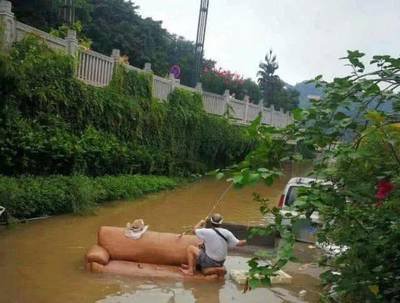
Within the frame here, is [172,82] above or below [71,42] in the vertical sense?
below

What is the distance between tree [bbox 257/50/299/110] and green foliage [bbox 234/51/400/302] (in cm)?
4872

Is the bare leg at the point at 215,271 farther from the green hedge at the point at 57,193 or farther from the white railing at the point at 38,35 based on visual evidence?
the white railing at the point at 38,35

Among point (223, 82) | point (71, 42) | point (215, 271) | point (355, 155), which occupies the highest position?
point (223, 82)

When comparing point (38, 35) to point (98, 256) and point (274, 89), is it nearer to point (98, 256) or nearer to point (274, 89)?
point (98, 256)

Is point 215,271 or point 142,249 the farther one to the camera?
point 142,249

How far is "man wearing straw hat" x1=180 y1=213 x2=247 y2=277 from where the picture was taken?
9.18 metres

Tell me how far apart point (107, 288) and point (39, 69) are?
25.0 ft

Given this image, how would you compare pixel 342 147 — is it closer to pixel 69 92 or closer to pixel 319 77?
Result: pixel 319 77

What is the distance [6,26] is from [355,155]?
A: 1181cm

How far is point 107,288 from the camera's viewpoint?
8250 mm

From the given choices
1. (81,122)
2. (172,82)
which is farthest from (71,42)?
(172,82)

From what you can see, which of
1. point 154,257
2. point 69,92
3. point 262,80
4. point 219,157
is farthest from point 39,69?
point 262,80

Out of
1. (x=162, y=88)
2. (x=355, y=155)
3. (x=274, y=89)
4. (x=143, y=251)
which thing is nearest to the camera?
(x=355, y=155)

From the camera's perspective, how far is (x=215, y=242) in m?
9.17
